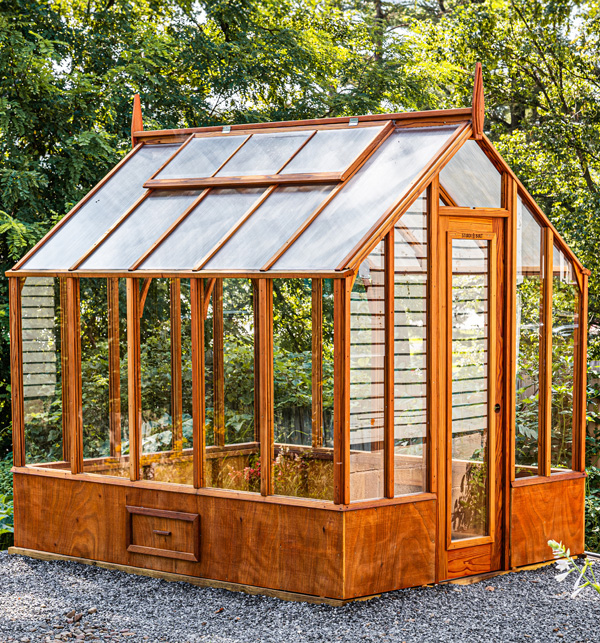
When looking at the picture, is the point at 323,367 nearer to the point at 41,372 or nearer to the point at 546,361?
the point at 546,361

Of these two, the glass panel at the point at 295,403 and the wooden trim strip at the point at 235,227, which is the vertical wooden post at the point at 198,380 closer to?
the wooden trim strip at the point at 235,227

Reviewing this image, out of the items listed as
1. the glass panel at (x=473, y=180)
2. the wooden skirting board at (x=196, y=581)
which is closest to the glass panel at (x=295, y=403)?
the wooden skirting board at (x=196, y=581)

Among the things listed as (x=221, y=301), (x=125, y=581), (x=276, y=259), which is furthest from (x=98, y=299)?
(x=125, y=581)

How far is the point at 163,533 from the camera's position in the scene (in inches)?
222

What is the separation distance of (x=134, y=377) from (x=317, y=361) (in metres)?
1.43

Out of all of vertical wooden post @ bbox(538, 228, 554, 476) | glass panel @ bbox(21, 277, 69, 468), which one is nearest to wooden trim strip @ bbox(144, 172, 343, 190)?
glass panel @ bbox(21, 277, 69, 468)

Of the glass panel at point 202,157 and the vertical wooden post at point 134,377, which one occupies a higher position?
the glass panel at point 202,157

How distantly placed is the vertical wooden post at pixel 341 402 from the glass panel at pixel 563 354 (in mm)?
1881

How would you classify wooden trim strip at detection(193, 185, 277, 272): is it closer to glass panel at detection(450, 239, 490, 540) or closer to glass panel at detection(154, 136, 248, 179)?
glass panel at detection(154, 136, 248, 179)

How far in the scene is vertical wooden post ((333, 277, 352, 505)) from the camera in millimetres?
4883

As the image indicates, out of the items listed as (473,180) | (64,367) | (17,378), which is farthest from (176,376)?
(473,180)

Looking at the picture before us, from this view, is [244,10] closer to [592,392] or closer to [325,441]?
[592,392]

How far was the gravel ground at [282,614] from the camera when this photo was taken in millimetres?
4613

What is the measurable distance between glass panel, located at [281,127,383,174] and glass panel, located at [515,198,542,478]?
1.19 meters
